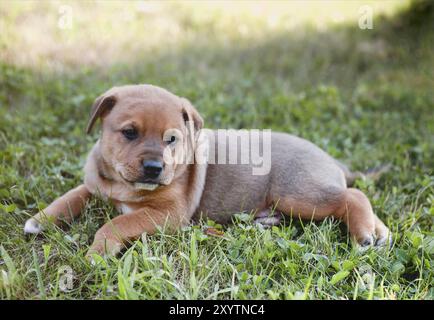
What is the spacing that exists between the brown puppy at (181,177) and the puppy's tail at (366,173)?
0.31 m

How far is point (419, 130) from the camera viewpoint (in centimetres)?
675

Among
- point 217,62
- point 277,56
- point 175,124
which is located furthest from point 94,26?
point 175,124

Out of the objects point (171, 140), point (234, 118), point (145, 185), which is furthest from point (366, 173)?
point (145, 185)

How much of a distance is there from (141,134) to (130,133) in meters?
0.09

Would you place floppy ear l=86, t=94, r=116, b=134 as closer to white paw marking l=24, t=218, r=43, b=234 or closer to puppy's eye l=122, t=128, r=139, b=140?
puppy's eye l=122, t=128, r=139, b=140

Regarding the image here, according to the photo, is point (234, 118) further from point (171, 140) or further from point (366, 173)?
point (171, 140)

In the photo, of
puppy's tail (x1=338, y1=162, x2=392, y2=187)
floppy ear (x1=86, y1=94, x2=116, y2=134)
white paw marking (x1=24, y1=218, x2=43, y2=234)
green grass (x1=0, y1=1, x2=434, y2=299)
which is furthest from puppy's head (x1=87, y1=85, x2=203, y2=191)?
puppy's tail (x1=338, y1=162, x2=392, y2=187)

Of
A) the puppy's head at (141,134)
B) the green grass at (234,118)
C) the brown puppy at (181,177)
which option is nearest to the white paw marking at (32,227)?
the brown puppy at (181,177)

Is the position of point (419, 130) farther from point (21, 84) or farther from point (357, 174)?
point (21, 84)

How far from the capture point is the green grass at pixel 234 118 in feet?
11.3

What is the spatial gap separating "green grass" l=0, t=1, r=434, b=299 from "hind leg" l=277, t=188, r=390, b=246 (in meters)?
0.10

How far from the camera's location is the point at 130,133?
390cm
